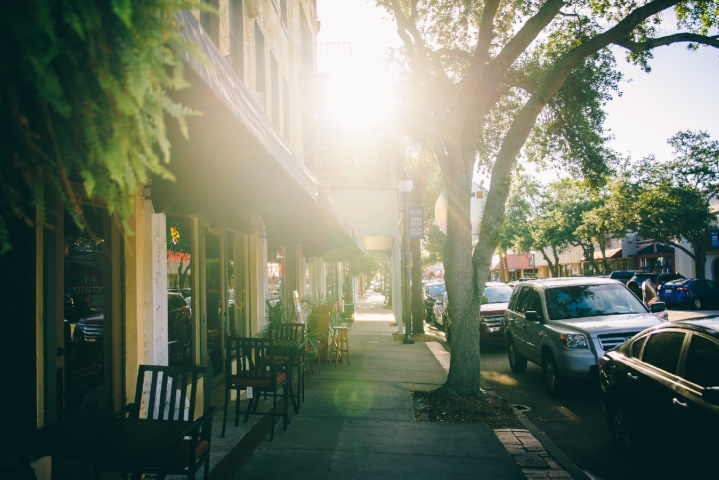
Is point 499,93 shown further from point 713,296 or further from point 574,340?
point 713,296

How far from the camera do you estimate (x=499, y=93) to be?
9.86 meters

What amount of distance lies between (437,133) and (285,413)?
4737mm

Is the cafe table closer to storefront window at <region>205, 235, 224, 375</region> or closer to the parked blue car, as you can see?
storefront window at <region>205, 235, 224, 375</region>

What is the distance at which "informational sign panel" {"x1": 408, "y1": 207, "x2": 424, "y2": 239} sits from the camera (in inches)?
596

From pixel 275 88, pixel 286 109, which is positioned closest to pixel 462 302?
pixel 275 88

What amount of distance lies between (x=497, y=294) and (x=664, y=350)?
10394mm

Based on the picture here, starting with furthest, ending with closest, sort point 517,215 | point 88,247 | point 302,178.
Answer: point 517,215 → point 88,247 → point 302,178

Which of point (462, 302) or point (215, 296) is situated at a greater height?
point (215, 296)

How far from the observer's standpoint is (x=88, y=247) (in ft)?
16.6

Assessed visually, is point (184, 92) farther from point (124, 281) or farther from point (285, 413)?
point (285, 413)

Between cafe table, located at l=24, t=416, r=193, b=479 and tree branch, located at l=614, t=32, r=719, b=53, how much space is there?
831 cm

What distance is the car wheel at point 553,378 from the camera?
7.85m

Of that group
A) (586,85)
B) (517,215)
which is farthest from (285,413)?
(517,215)

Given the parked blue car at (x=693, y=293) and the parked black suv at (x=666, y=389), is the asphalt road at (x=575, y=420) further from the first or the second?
the parked blue car at (x=693, y=293)
